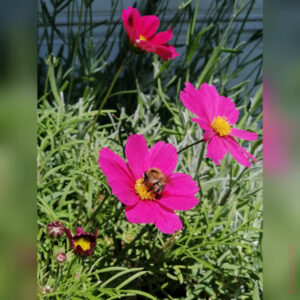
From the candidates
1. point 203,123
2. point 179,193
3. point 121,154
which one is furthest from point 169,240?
point 121,154

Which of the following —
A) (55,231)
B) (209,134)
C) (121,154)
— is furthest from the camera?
(121,154)

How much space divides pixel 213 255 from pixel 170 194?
0.77ft

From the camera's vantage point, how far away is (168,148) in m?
0.62

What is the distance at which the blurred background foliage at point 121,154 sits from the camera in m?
0.65

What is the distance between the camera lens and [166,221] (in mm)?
523

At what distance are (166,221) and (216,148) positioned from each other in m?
0.14

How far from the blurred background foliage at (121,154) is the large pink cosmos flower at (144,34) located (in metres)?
0.03

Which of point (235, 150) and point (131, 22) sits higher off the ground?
point (131, 22)

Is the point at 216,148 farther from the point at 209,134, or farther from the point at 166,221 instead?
the point at 166,221

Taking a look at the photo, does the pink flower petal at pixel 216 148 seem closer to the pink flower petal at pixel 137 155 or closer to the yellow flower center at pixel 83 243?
the pink flower petal at pixel 137 155

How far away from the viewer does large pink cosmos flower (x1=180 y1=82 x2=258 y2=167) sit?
0.58 m

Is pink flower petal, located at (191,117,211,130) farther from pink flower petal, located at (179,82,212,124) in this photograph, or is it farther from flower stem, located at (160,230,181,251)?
flower stem, located at (160,230,181,251)

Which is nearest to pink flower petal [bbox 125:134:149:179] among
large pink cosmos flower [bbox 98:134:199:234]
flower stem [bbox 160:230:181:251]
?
large pink cosmos flower [bbox 98:134:199:234]
